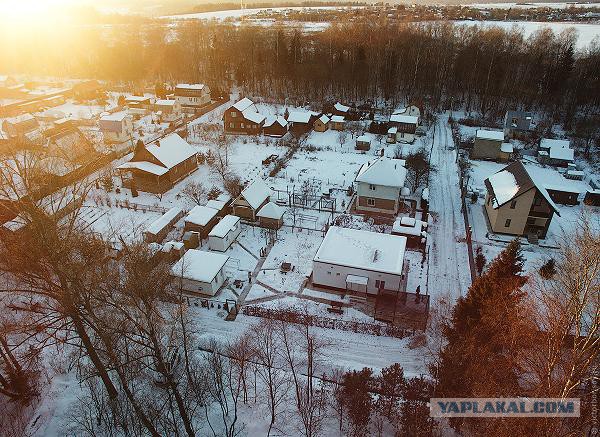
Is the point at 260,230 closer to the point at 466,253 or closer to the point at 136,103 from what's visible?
the point at 466,253

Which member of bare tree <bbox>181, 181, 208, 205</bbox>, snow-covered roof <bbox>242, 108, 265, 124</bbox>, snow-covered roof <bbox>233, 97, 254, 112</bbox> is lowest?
bare tree <bbox>181, 181, 208, 205</bbox>

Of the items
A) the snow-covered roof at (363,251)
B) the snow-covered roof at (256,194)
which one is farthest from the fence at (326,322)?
the snow-covered roof at (256,194)

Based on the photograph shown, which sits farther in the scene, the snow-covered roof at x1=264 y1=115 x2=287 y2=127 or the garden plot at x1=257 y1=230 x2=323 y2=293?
the snow-covered roof at x1=264 y1=115 x2=287 y2=127

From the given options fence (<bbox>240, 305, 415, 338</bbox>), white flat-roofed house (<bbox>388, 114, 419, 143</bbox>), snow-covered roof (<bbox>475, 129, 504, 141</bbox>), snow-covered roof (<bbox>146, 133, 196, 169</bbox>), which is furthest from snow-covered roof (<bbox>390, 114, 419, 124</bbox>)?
fence (<bbox>240, 305, 415, 338</bbox>)

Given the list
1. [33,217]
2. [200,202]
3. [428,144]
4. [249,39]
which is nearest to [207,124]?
[200,202]

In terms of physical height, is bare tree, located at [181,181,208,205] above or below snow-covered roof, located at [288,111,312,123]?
below

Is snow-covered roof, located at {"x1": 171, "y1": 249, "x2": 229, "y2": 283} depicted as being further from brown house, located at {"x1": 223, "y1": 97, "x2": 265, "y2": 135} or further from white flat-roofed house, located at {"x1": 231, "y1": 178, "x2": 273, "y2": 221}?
brown house, located at {"x1": 223, "y1": 97, "x2": 265, "y2": 135}
